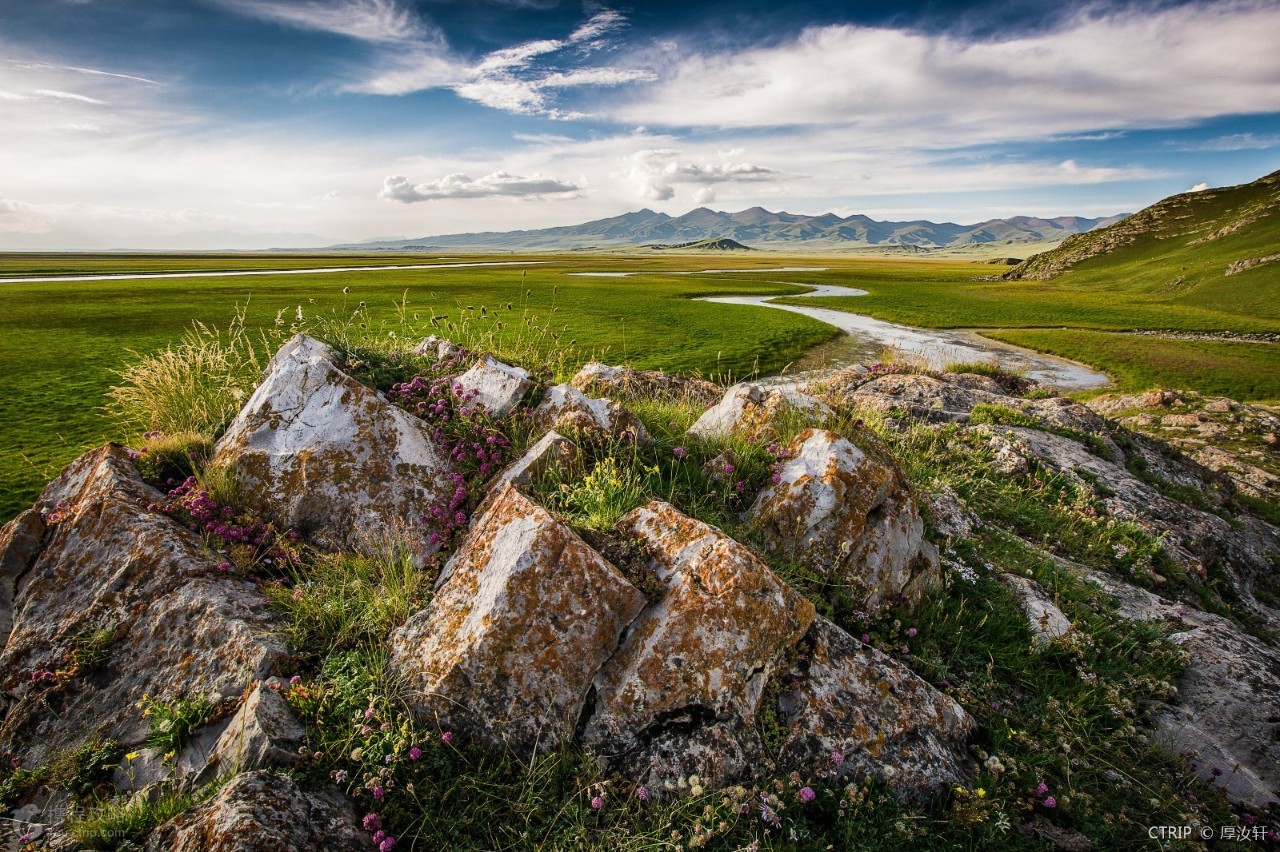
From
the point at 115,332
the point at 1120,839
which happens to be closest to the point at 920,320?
the point at 1120,839

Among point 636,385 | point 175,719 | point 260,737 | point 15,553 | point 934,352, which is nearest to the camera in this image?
point 260,737

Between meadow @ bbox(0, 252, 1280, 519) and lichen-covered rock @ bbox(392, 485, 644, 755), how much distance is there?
136 inches

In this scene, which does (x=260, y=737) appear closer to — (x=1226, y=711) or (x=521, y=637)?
(x=521, y=637)

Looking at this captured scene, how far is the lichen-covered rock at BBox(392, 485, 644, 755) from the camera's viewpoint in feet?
14.6

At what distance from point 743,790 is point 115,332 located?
146 feet

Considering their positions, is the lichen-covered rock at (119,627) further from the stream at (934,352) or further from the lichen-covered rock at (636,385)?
the stream at (934,352)

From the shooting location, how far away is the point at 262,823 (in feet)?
11.2

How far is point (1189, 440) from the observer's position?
59.2 ft

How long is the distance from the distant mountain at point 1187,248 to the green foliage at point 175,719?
8338cm

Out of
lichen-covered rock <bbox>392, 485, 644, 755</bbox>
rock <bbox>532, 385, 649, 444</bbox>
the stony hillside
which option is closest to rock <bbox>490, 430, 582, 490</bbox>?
the stony hillside

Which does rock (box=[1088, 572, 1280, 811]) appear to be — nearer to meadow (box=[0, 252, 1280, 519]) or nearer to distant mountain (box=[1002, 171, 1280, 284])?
meadow (box=[0, 252, 1280, 519])

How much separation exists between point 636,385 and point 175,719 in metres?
8.41

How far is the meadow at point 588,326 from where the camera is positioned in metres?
15.9

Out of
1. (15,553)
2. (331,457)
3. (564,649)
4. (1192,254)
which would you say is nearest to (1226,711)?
(564,649)
